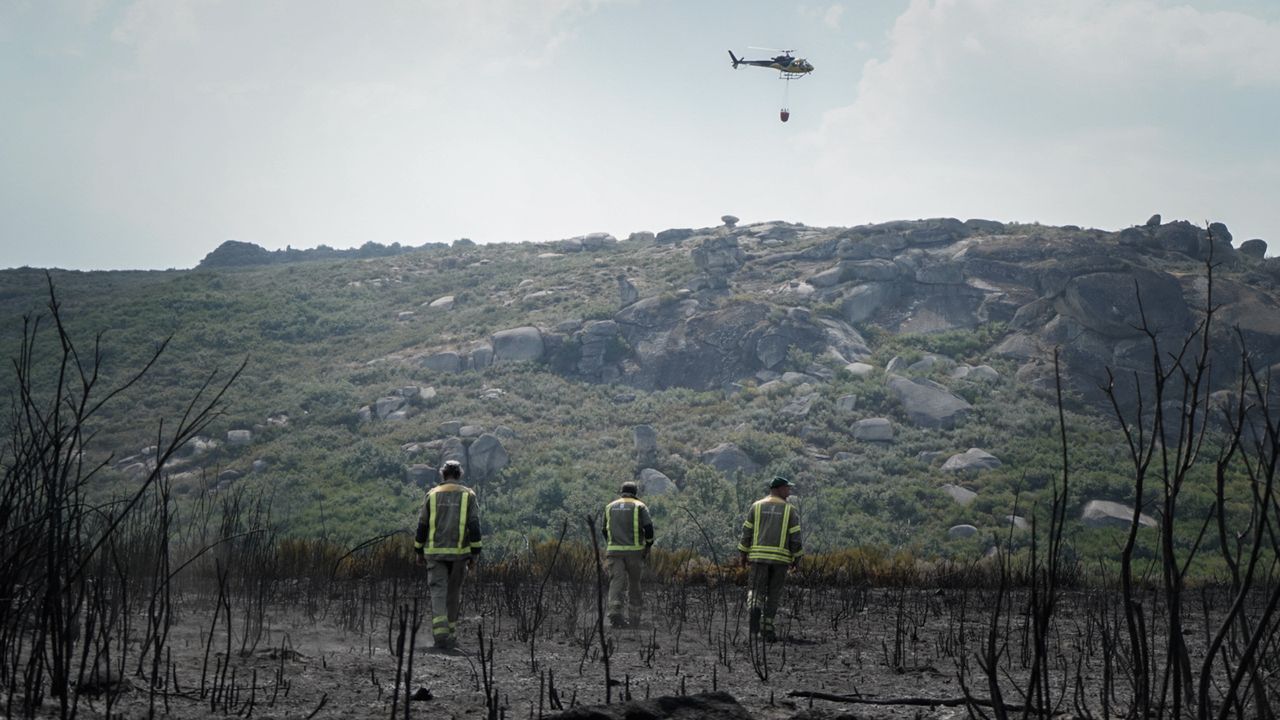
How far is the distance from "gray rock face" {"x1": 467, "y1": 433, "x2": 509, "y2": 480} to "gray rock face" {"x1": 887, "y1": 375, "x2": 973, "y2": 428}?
2063 cm

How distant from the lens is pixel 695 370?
54750 mm

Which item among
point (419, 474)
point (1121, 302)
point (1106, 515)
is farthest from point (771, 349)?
point (419, 474)

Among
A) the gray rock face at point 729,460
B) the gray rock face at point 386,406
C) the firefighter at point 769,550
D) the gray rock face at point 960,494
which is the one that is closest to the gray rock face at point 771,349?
the gray rock face at point 729,460

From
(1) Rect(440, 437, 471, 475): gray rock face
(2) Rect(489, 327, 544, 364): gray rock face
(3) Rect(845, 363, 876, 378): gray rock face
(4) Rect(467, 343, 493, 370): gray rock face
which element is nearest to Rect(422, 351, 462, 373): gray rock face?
(4) Rect(467, 343, 493, 370): gray rock face

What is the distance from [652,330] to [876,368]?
14713 mm

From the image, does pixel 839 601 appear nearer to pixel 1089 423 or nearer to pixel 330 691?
pixel 330 691

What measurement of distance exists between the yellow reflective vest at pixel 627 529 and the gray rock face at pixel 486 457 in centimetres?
3027

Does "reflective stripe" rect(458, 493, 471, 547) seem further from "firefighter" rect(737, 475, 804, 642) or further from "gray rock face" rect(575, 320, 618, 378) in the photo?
"gray rock face" rect(575, 320, 618, 378)

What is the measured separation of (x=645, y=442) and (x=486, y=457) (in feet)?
24.6

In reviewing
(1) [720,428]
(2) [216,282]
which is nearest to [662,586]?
(1) [720,428]

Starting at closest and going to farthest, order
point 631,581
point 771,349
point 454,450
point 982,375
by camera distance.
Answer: point 631,581
point 454,450
point 982,375
point 771,349

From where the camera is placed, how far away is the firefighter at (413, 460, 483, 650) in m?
7.99

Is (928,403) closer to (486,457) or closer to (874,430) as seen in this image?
(874,430)

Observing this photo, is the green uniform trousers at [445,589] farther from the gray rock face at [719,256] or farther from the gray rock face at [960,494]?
the gray rock face at [719,256]
